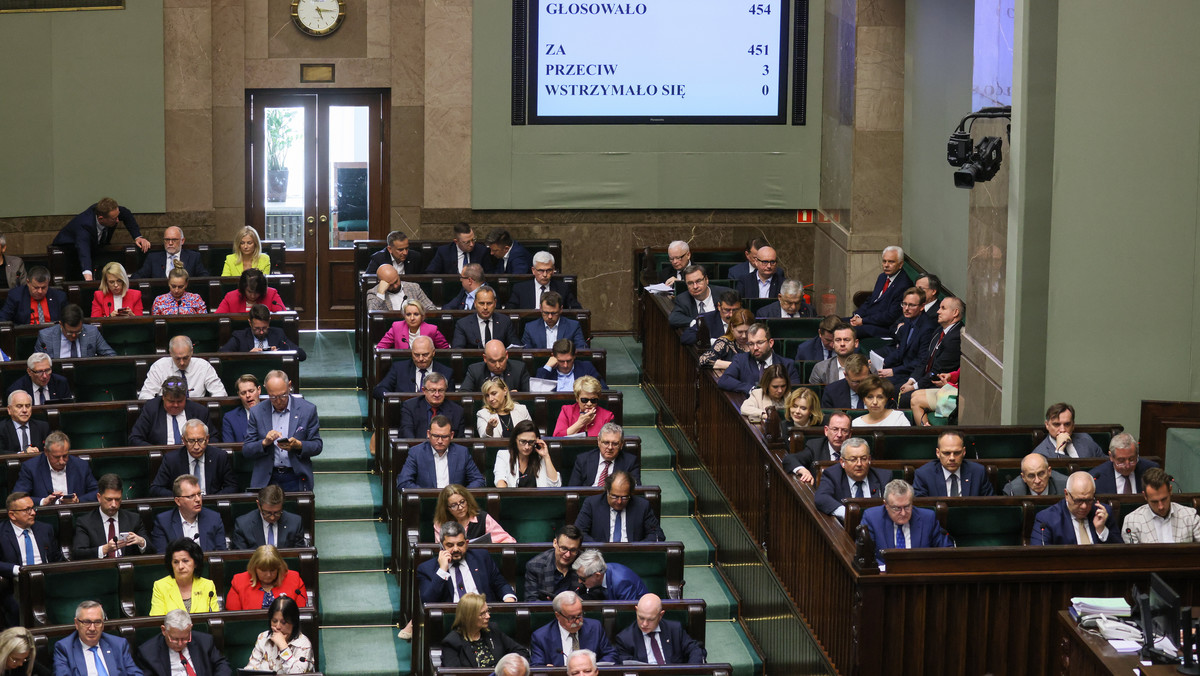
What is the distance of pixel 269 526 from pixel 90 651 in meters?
1.37

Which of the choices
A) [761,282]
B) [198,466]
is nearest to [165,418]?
[198,466]

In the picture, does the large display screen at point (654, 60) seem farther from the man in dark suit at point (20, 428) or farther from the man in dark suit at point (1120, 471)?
the man in dark suit at point (1120, 471)

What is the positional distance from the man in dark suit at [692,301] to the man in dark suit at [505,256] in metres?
1.58

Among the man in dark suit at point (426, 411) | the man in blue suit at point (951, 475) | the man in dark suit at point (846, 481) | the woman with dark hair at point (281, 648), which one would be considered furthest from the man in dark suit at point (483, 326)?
the woman with dark hair at point (281, 648)

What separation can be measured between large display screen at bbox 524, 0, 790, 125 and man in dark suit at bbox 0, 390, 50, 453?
5.19 m

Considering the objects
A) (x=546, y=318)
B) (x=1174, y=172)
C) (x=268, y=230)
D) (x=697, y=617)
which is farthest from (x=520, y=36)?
(x=697, y=617)

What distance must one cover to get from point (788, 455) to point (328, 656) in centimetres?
243

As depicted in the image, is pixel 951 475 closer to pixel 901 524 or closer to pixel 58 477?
pixel 901 524

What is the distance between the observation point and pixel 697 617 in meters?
7.11

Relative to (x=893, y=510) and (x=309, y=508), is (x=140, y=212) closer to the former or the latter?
(x=309, y=508)

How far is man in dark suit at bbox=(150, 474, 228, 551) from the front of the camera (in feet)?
25.1

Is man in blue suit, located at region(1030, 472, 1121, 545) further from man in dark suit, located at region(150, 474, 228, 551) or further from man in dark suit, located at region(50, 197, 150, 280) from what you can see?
man in dark suit, located at region(50, 197, 150, 280)

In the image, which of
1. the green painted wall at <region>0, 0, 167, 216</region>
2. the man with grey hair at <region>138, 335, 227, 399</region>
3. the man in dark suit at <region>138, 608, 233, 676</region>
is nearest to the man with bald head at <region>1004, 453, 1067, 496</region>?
the man in dark suit at <region>138, 608, 233, 676</region>

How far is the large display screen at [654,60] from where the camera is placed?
12.5 metres
